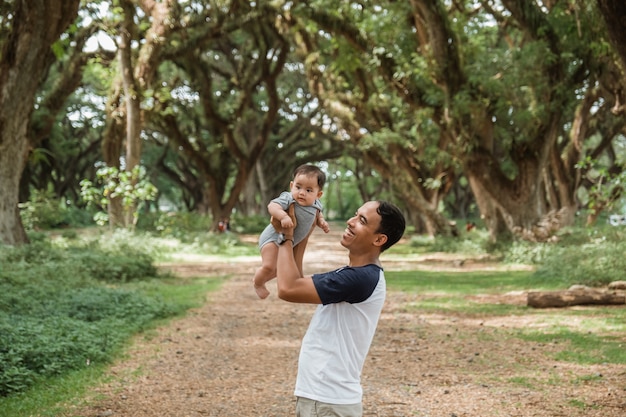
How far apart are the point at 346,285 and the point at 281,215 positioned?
1.41 feet

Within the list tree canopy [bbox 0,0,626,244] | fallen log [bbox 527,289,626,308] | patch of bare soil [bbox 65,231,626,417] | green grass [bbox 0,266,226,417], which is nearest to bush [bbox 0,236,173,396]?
green grass [bbox 0,266,226,417]

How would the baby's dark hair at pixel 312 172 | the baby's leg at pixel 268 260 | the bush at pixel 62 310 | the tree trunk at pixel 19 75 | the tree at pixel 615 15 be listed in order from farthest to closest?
1. the tree trunk at pixel 19 75
2. the tree at pixel 615 15
3. the bush at pixel 62 310
4. the baby's dark hair at pixel 312 172
5. the baby's leg at pixel 268 260

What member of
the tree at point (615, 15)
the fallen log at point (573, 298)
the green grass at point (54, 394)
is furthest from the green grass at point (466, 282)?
the tree at point (615, 15)

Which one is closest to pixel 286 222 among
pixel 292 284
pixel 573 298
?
pixel 292 284

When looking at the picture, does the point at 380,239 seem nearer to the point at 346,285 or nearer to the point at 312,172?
the point at 346,285

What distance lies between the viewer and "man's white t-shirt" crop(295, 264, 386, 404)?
3104 mm

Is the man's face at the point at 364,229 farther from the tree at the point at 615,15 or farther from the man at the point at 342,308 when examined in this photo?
the tree at the point at 615,15

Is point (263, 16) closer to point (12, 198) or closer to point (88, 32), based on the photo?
point (88, 32)

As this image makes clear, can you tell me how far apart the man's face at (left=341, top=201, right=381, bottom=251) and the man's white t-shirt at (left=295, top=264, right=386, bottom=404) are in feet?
0.37

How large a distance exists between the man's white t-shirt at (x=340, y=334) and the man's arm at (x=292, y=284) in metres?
0.03

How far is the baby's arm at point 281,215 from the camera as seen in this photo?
10.5 feet

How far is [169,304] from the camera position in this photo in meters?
10.7

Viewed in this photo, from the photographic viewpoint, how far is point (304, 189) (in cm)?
346

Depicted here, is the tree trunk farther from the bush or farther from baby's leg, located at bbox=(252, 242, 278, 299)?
baby's leg, located at bbox=(252, 242, 278, 299)
